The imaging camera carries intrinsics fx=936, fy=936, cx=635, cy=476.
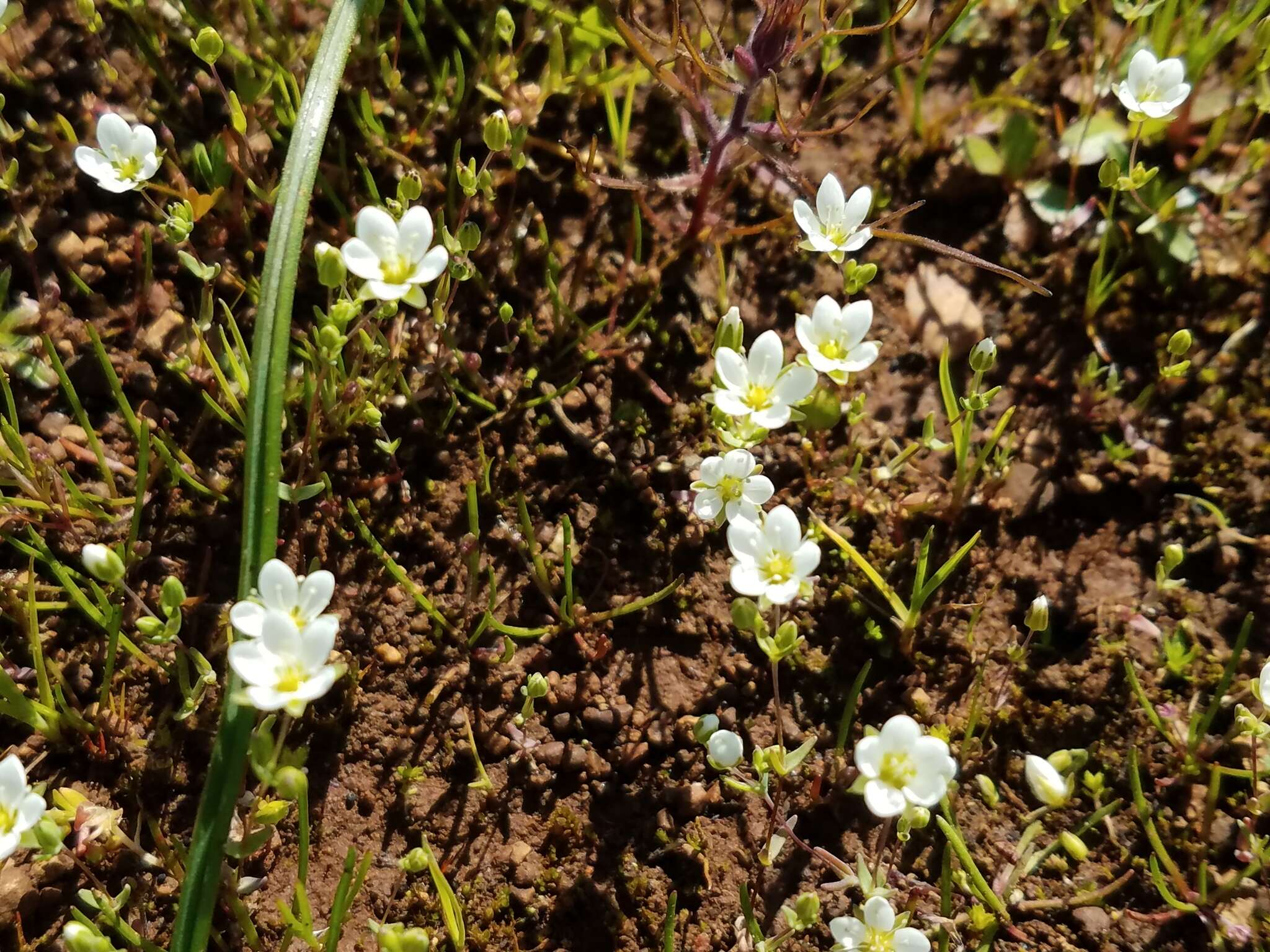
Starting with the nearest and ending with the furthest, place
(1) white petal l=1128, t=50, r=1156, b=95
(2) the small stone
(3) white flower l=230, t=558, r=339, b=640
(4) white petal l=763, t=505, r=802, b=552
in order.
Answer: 1. (3) white flower l=230, t=558, r=339, b=640
2. (4) white petal l=763, t=505, r=802, b=552
3. (2) the small stone
4. (1) white petal l=1128, t=50, r=1156, b=95

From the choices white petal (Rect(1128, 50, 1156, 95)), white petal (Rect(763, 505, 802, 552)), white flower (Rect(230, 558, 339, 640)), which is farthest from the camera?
white petal (Rect(1128, 50, 1156, 95))

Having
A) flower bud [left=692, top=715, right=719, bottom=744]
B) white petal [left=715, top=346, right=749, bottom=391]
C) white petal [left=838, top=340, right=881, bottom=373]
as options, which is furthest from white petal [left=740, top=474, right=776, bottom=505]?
flower bud [left=692, top=715, right=719, bottom=744]

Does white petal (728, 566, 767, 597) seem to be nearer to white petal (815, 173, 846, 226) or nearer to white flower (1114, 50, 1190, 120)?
white petal (815, 173, 846, 226)

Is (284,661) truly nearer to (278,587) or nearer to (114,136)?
(278,587)

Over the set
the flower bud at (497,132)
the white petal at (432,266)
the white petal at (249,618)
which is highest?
the flower bud at (497,132)

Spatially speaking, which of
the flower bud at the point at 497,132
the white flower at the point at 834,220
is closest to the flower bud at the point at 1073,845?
the white flower at the point at 834,220

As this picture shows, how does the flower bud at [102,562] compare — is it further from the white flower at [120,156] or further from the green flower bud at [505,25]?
the green flower bud at [505,25]

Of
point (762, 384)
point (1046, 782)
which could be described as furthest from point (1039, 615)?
point (762, 384)
